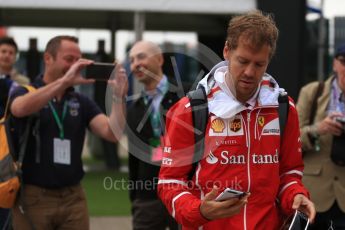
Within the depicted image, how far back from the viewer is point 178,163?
127 inches

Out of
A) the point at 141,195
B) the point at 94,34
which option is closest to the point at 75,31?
the point at 94,34

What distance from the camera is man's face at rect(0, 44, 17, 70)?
25.0 ft

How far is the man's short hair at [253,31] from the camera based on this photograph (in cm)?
310

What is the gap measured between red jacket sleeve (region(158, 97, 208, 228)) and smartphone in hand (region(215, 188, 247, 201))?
0.25 m

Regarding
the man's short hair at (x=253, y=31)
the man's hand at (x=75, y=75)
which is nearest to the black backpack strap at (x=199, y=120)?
the man's short hair at (x=253, y=31)

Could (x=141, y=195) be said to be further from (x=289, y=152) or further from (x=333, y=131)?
(x=289, y=152)

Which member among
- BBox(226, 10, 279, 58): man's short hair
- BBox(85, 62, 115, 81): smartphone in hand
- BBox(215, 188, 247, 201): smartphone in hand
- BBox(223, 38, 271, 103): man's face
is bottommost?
BBox(215, 188, 247, 201): smartphone in hand

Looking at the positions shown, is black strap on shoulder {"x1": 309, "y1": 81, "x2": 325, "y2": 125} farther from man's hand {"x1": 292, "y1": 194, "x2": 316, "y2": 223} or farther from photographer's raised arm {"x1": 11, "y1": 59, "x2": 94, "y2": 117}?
Result: man's hand {"x1": 292, "y1": 194, "x2": 316, "y2": 223}

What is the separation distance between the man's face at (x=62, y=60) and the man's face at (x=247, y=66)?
2288 mm

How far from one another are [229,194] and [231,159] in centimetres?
36

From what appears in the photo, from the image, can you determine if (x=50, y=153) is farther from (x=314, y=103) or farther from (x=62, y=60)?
(x=314, y=103)

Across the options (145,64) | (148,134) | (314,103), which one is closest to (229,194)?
(314,103)

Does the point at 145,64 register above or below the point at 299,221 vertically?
above

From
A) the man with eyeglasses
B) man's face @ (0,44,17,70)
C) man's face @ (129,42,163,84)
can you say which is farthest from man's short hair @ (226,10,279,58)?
man's face @ (0,44,17,70)
